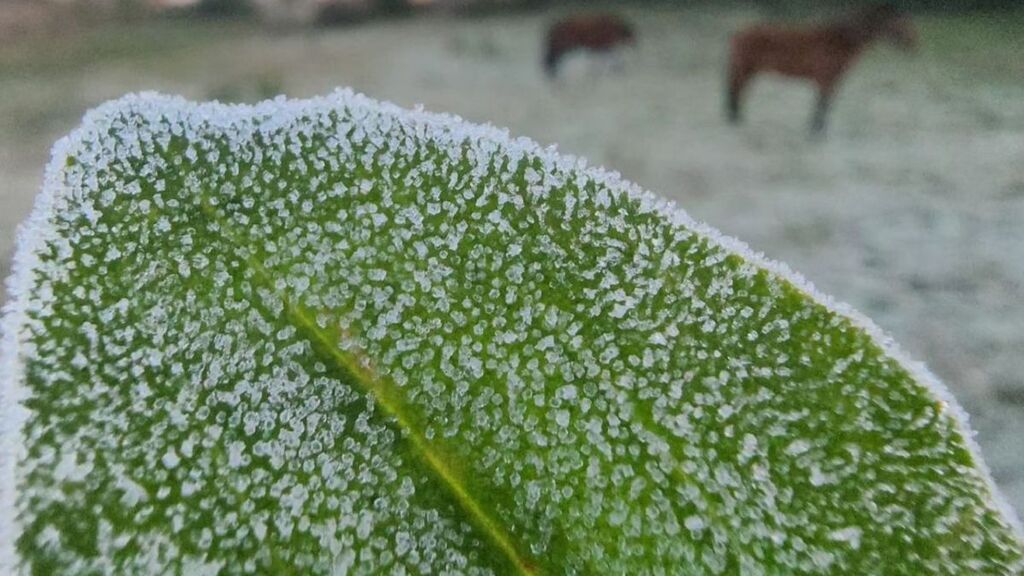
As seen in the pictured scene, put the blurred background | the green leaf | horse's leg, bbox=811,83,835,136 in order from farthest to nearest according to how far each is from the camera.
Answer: horse's leg, bbox=811,83,835,136 → the blurred background → the green leaf

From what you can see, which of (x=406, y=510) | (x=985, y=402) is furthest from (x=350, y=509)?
(x=985, y=402)

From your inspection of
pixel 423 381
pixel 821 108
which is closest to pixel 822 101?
pixel 821 108

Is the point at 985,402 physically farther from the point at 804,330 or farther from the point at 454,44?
the point at 454,44

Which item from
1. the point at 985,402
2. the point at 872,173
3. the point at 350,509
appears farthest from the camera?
the point at 872,173

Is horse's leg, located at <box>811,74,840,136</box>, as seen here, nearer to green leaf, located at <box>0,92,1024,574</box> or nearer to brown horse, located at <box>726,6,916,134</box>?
brown horse, located at <box>726,6,916,134</box>

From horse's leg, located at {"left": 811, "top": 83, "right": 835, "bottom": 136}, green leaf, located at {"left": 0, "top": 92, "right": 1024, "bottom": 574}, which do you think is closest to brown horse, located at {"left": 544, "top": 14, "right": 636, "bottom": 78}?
horse's leg, located at {"left": 811, "top": 83, "right": 835, "bottom": 136}

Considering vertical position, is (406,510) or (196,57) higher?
(196,57)

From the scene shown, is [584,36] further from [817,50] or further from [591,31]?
[817,50]
